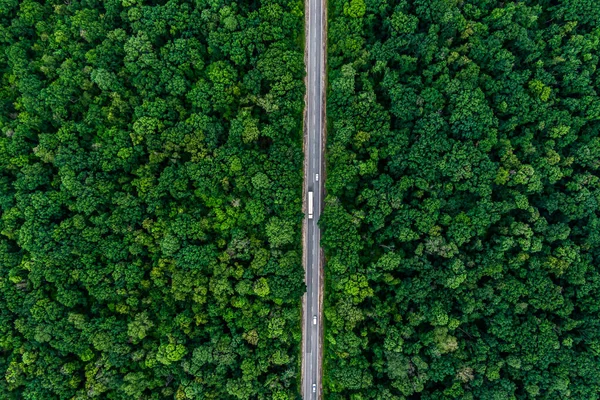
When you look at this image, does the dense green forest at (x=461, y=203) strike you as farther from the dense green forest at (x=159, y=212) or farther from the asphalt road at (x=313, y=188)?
the dense green forest at (x=159, y=212)

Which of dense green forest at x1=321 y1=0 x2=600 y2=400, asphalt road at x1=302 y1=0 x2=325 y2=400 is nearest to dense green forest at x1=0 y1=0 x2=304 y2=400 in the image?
asphalt road at x1=302 y1=0 x2=325 y2=400

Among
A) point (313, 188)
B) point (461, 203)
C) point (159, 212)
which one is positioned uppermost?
point (313, 188)

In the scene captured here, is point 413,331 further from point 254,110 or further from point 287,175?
point 254,110

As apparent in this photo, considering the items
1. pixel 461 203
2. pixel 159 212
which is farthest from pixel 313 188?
pixel 159 212

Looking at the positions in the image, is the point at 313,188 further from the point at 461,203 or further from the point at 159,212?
the point at 159,212

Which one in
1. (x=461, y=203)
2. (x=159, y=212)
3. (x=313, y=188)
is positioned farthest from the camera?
(x=313, y=188)

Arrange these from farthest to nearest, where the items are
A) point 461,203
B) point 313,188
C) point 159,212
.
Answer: point 313,188 < point 461,203 < point 159,212

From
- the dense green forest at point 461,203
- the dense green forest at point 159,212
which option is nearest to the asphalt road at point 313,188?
the dense green forest at point 461,203
